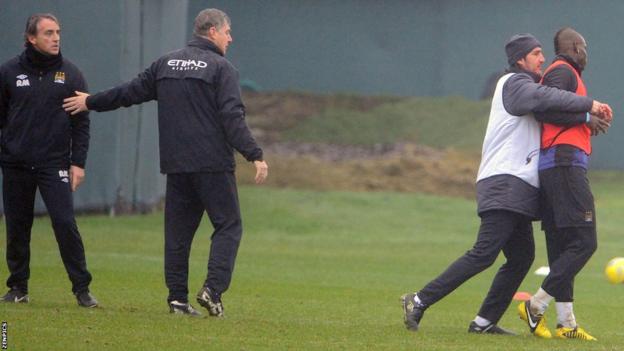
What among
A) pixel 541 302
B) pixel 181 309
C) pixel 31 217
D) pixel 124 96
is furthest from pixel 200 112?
pixel 541 302

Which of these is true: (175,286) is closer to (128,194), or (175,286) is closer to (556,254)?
(556,254)

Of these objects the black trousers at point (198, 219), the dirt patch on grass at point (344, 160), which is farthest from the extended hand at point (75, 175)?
the dirt patch on grass at point (344, 160)

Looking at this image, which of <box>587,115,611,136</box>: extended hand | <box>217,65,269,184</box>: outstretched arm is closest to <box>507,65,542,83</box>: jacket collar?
<box>587,115,611,136</box>: extended hand

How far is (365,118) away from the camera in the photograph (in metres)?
36.5

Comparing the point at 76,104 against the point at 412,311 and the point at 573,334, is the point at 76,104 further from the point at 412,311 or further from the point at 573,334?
the point at 573,334

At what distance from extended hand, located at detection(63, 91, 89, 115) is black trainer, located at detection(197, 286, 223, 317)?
63.4 inches

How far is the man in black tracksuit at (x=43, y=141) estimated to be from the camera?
32.7 ft

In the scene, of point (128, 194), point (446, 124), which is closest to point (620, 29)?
point (446, 124)

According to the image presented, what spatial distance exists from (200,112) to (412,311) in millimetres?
2015

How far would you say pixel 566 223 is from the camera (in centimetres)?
909

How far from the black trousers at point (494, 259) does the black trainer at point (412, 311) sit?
59 mm

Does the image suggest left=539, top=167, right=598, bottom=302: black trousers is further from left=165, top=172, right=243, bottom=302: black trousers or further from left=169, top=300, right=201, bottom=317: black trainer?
left=169, top=300, right=201, bottom=317: black trainer

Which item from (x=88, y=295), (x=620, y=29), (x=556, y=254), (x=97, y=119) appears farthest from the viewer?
(x=620, y=29)

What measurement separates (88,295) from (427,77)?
27.0m
